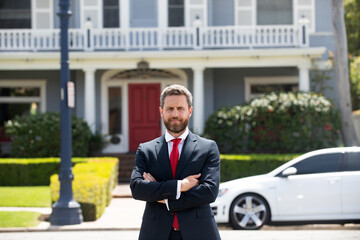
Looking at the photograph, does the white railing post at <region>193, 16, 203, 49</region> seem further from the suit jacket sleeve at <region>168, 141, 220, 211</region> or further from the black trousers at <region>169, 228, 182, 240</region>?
the black trousers at <region>169, 228, 182, 240</region>

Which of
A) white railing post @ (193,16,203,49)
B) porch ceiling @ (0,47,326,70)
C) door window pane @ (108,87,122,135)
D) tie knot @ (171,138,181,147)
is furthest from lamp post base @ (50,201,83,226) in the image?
door window pane @ (108,87,122,135)

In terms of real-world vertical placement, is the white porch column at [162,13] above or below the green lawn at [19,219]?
above

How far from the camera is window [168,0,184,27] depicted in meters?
20.0

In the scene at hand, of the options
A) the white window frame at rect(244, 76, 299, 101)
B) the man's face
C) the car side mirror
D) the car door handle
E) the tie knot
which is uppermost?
the white window frame at rect(244, 76, 299, 101)

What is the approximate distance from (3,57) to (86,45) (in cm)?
263

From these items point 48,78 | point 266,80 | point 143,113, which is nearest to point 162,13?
point 143,113

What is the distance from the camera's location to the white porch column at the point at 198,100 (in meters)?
18.0

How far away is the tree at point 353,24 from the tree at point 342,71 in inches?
369

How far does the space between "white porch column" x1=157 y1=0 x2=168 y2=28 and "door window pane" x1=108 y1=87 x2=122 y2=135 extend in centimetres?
278

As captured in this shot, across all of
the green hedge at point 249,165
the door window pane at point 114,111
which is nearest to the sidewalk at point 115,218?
the green hedge at point 249,165

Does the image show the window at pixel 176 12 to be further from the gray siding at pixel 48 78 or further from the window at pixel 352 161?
the window at pixel 352 161

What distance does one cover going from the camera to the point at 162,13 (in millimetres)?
19719

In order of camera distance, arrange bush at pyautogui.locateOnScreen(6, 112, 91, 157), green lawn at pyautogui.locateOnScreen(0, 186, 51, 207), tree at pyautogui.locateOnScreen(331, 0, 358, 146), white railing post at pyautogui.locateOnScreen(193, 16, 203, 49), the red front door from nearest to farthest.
A: green lawn at pyautogui.locateOnScreen(0, 186, 51, 207) → tree at pyautogui.locateOnScreen(331, 0, 358, 146) → bush at pyautogui.locateOnScreen(6, 112, 91, 157) → white railing post at pyautogui.locateOnScreen(193, 16, 203, 49) → the red front door

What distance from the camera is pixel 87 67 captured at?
1833cm
